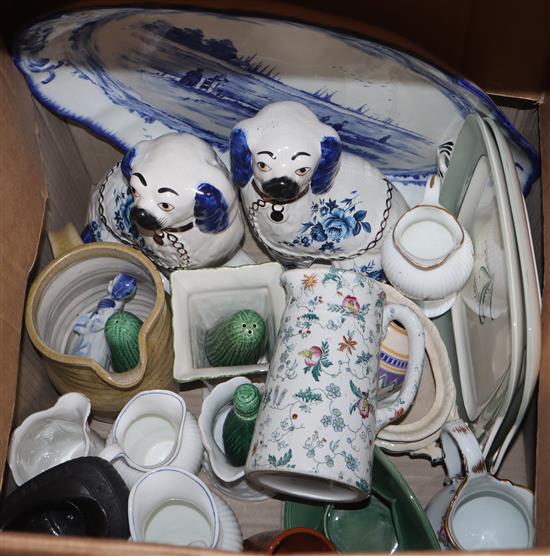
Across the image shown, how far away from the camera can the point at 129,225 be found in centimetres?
69

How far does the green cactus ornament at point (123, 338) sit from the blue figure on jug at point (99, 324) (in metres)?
0.04

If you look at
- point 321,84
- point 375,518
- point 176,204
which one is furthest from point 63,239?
point 375,518

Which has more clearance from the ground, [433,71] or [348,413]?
[433,71]

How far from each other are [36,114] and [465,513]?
20.3 inches

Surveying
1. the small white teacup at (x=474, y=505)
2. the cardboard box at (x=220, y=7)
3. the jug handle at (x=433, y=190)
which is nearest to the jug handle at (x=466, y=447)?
the small white teacup at (x=474, y=505)

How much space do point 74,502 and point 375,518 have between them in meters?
0.27

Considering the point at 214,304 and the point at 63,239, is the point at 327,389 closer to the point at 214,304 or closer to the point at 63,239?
the point at 214,304

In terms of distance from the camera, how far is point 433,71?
24.8 inches

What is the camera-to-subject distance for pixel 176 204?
1.99 ft

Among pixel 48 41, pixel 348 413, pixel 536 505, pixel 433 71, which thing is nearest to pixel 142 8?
pixel 48 41

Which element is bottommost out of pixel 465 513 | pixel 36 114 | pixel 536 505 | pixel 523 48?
pixel 465 513

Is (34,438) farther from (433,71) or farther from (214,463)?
(433,71)

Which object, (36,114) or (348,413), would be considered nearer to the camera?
(348,413)

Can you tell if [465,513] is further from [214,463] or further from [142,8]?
[142,8]
